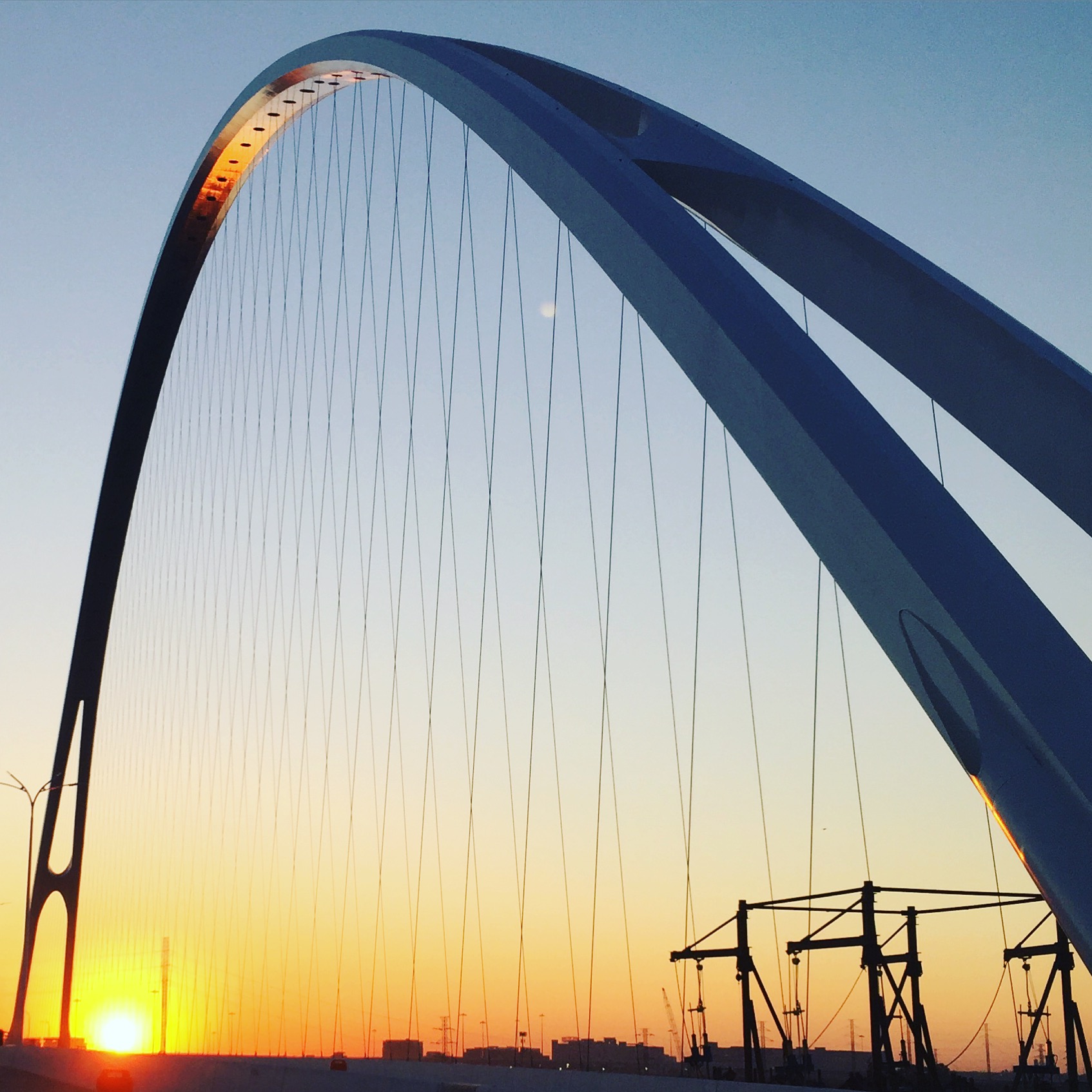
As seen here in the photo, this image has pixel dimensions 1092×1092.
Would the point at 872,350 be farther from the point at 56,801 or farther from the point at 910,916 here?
the point at 56,801

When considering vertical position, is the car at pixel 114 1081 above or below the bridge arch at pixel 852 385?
below

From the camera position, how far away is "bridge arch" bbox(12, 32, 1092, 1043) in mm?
7469

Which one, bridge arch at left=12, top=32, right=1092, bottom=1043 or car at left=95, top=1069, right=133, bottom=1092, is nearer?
bridge arch at left=12, top=32, right=1092, bottom=1043

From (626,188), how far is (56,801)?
4300 cm

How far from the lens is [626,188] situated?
11.6 metres

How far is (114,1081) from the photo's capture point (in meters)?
23.0

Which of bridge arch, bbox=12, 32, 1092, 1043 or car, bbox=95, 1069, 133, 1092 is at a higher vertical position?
bridge arch, bbox=12, 32, 1092, 1043

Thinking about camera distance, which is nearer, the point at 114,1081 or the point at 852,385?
the point at 852,385

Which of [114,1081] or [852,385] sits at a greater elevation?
[852,385]

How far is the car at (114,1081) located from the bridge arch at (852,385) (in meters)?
15.6

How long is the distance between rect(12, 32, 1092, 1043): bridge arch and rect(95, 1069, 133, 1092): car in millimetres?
15579

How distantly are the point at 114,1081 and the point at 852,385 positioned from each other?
18.7 meters

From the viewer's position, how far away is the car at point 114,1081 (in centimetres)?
2257

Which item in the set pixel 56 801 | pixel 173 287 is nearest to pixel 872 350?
pixel 173 287
